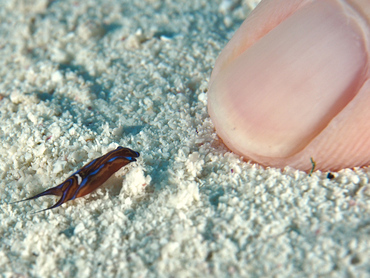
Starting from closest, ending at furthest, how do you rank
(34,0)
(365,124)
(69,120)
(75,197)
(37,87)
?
(365,124)
(75,197)
(69,120)
(37,87)
(34,0)

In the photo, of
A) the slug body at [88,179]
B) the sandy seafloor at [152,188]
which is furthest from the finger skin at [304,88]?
the slug body at [88,179]

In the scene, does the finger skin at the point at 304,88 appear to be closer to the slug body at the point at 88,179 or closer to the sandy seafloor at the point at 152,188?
the sandy seafloor at the point at 152,188

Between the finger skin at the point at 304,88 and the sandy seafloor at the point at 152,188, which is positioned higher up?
the finger skin at the point at 304,88

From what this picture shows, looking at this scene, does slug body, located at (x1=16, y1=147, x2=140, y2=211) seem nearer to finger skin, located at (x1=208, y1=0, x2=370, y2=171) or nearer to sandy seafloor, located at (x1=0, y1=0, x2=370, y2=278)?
sandy seafloor, located at (x1=0, y1=0, x2=370, y2=278)

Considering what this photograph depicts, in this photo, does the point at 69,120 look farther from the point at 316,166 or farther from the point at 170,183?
the point at 316,166

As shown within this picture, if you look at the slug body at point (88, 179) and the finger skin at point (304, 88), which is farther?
the slug body at point (88, 179)

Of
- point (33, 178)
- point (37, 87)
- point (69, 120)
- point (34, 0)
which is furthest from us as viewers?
point (34, 0)

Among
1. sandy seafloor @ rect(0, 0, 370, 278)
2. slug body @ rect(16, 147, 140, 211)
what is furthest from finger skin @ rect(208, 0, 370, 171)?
slug body @ rect(16, 147, 140, 211)

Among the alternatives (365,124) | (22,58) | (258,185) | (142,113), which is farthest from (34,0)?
(365,124)

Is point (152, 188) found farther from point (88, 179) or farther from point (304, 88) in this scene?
point (304, 88)
